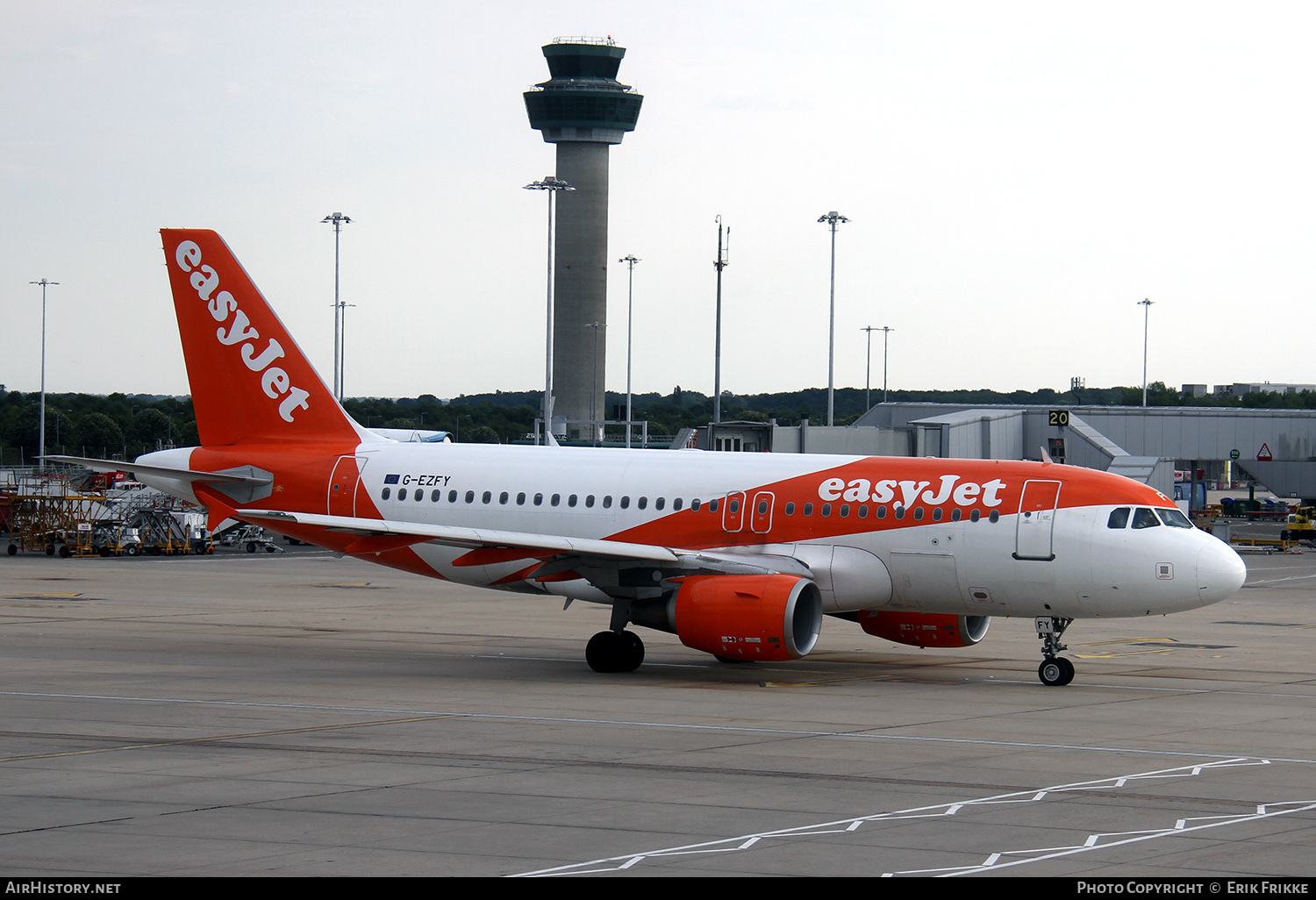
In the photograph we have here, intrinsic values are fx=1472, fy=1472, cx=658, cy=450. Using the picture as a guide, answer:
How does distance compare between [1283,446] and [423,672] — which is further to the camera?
[1283,446]

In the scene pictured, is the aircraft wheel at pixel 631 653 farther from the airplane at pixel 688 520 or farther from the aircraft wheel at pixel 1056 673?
the aircraft wheel at pixel 1056 673

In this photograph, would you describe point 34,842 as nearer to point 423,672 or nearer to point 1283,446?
point 423,672

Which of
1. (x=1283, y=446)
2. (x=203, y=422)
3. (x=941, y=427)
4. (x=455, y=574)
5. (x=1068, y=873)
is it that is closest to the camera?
(x=1068, y=873)

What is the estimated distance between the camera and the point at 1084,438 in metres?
73.1

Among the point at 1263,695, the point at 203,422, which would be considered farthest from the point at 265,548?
the point at 1263,695

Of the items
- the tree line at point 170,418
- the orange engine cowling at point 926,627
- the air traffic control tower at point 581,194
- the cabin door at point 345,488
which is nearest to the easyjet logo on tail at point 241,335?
the cabin door at point 345,488

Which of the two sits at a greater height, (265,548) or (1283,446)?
(1283,446)

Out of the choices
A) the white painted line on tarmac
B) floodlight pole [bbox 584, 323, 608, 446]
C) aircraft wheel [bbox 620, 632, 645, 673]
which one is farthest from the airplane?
floodlight pole [bbox 584, 323, 608, 446]

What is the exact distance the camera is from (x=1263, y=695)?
26266mm

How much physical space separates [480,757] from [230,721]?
4901 millimetres

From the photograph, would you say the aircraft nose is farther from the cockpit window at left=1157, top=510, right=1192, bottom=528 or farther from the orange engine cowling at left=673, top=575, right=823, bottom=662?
the orange engine cowling at left=673, top=575, right=823, bottom=662

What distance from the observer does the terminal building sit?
6544 cm

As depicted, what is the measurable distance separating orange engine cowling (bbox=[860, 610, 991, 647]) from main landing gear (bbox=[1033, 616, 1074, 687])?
5.66ft

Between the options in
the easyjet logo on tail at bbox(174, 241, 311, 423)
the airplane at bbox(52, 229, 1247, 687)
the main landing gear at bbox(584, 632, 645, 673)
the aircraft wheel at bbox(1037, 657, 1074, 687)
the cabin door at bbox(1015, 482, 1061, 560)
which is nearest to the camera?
the airplane at bbox(52, 229, 1247, 687)
